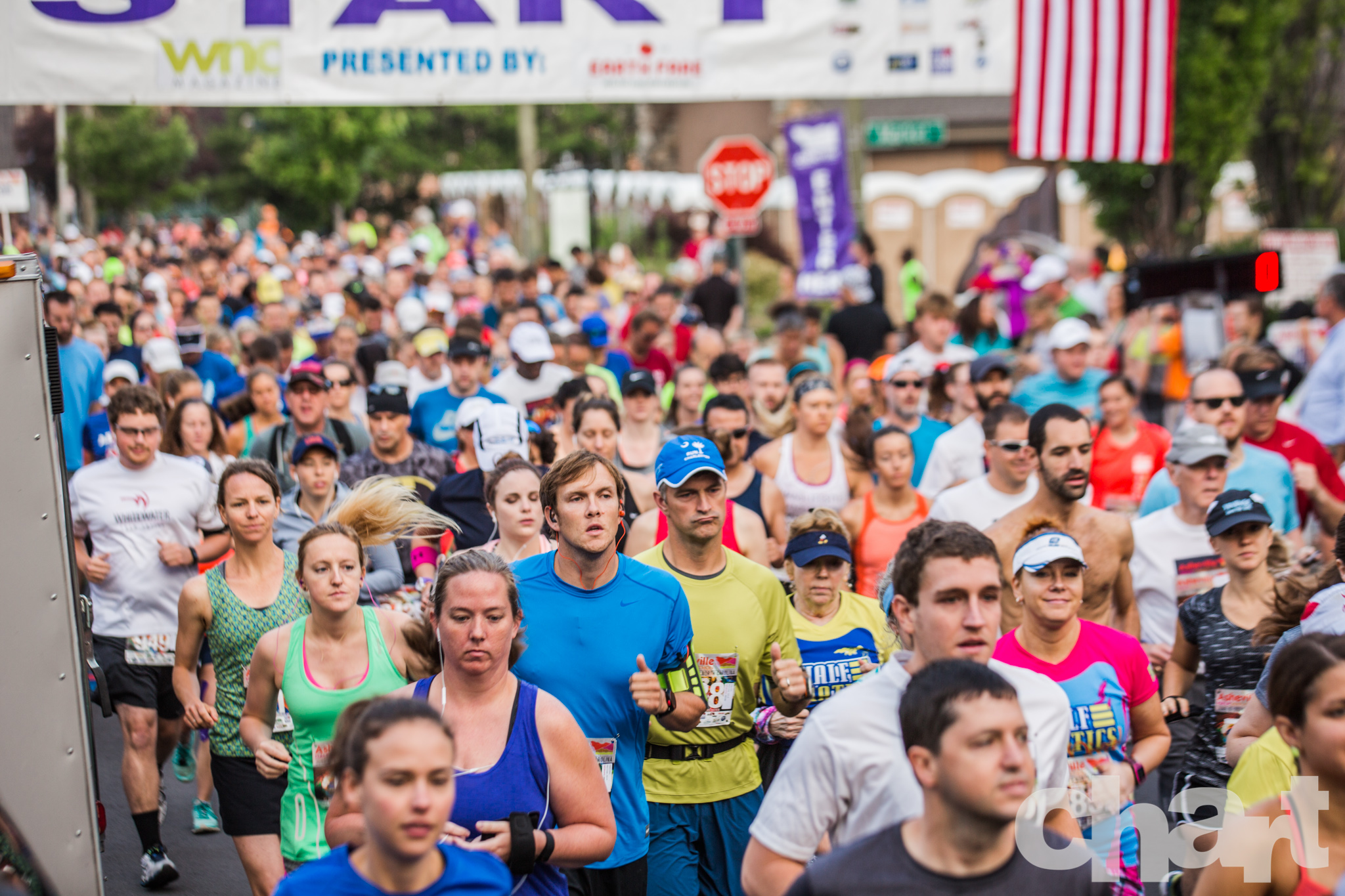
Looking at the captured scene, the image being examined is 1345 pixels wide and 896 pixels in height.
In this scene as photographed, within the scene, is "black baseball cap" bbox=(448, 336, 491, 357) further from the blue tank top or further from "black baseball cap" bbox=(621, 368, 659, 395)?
the blue tank top

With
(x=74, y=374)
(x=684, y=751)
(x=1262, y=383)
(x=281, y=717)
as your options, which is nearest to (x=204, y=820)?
(x=281, y=717)

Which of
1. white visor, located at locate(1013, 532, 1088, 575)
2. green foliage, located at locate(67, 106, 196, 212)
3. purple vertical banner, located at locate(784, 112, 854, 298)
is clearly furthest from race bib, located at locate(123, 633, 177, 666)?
green foliage, located at locate(67, 106, 196, 212)

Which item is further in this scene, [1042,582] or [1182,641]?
[1182,641]

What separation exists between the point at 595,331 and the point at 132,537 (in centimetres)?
522

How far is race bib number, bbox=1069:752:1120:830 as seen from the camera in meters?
4.28

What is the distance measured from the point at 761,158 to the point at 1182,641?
37.5ft

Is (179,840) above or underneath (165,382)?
underneath

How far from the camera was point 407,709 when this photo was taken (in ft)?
9.98

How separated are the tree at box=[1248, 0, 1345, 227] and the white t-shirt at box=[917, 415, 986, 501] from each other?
12688mm

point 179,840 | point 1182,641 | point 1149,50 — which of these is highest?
point 1149,50

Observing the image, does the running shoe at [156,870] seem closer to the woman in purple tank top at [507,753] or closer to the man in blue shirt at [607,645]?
the man in blue shirt at [607,645]

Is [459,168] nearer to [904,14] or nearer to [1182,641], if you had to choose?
[904,14]

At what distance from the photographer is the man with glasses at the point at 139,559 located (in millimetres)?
6535

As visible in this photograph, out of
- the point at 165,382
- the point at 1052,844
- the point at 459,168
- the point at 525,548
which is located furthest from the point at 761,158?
the point at 459,168
